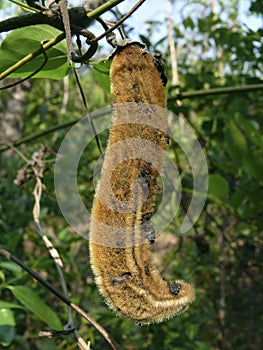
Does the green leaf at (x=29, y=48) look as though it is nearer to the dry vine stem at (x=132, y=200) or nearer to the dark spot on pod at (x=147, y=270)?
A: the dry vine stem at (x=132, y=200)

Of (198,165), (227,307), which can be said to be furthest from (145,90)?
(227,307)

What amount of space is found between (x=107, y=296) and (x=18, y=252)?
4.07 feet

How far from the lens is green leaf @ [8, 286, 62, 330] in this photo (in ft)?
2.81

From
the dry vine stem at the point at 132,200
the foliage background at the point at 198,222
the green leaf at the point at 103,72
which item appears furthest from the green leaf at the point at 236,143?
the dry vine stem at the point at 132,200

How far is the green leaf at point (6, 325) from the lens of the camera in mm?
877

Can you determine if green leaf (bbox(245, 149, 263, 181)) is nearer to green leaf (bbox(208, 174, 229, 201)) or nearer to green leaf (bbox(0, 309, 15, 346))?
green leaf (bbox(208, 174, 229, 201))

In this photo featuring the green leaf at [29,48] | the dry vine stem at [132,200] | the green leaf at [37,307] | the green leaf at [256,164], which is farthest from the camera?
the green leaf at [256,164]

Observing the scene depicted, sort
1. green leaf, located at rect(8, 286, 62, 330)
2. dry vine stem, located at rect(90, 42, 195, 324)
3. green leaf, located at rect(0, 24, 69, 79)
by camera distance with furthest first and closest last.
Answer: green leaf, located at rect(8, 286, 62, 330) → green leaf, located at rect(0, 24, 69, 79) → dry vine stem, located at rect(90, 42, 195, 324)

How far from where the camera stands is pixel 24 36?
2.05 ft

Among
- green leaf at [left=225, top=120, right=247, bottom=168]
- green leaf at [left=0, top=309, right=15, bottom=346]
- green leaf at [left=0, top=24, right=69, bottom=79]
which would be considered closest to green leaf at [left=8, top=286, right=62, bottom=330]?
green leaf at [left=0, top=309, right=15, bottom=346]

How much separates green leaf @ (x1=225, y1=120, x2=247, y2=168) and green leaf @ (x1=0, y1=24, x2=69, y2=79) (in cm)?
54

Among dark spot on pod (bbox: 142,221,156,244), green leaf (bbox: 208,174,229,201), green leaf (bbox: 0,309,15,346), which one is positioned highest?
green leaf (bbox: 208,174,229,201)

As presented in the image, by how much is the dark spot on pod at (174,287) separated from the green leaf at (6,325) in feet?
1.53

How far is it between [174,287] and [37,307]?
1.47 feet
